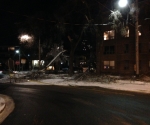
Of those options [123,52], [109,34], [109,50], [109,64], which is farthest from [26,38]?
[123,52]

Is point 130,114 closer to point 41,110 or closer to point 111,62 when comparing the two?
point 41,110

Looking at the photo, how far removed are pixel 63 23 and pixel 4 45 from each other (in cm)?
6172

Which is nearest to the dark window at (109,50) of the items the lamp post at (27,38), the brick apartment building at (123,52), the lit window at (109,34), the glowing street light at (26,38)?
the brick apartment building at (123,52)

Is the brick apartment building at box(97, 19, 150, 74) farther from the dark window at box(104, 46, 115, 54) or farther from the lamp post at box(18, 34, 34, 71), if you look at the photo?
the lamp post at box(18, 34, 34, 71)

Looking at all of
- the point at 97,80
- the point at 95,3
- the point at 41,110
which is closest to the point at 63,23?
the point at 95,3

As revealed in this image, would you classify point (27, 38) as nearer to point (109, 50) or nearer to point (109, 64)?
point (109, 50)

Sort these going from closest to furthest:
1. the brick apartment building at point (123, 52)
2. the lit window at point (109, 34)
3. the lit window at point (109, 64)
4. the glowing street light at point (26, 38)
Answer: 1. the glowing street light at point (26, 38)
2. the brick apartment building at point (123, 52)
3. the lit window at point (109, 34)
4. the lit window at point (109, 64)

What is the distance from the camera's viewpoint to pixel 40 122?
9.34 metres

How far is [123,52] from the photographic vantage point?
162ft

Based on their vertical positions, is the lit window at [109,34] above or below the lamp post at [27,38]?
above

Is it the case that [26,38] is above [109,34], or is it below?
below

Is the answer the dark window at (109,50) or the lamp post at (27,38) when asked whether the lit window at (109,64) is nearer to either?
the dark window at (109,50)

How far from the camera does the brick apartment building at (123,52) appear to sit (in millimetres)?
45281

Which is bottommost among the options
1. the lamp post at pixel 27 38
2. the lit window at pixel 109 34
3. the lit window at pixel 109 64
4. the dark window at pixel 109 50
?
the lit window at pixel 109 64
